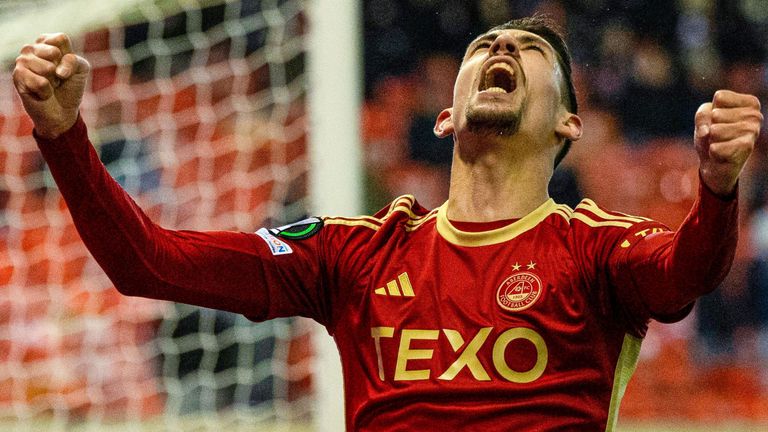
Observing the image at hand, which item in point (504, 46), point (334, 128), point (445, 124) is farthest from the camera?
point (334, 128)

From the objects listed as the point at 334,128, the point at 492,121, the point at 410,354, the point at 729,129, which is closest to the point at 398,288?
the point at 410,354

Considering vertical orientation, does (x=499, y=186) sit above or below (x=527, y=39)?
below

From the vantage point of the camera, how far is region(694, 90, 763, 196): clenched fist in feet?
5.52

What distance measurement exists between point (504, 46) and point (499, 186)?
298 mm

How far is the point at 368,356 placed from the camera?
2219mm

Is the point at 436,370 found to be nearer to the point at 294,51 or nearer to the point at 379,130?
the point at 294,51

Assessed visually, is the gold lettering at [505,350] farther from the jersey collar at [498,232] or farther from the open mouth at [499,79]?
the open mouth at [499,79]

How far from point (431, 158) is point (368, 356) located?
375 centimetres

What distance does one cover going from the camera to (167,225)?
15.6 feet

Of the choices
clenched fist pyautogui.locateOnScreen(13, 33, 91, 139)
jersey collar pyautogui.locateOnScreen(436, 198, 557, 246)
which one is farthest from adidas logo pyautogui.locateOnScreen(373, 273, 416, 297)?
clenched fist pyautogui.locateOnScreen(13, 33, 91, 139)

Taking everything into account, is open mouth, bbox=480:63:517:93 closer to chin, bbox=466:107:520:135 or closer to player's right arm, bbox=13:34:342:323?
chin, bbox=466:107:520:135

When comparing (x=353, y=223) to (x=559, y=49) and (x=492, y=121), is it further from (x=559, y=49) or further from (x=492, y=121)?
(x=559, y=49)

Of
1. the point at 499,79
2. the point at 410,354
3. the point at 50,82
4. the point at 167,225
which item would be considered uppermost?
the point at 50,82

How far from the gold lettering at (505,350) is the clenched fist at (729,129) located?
0.51 metres
